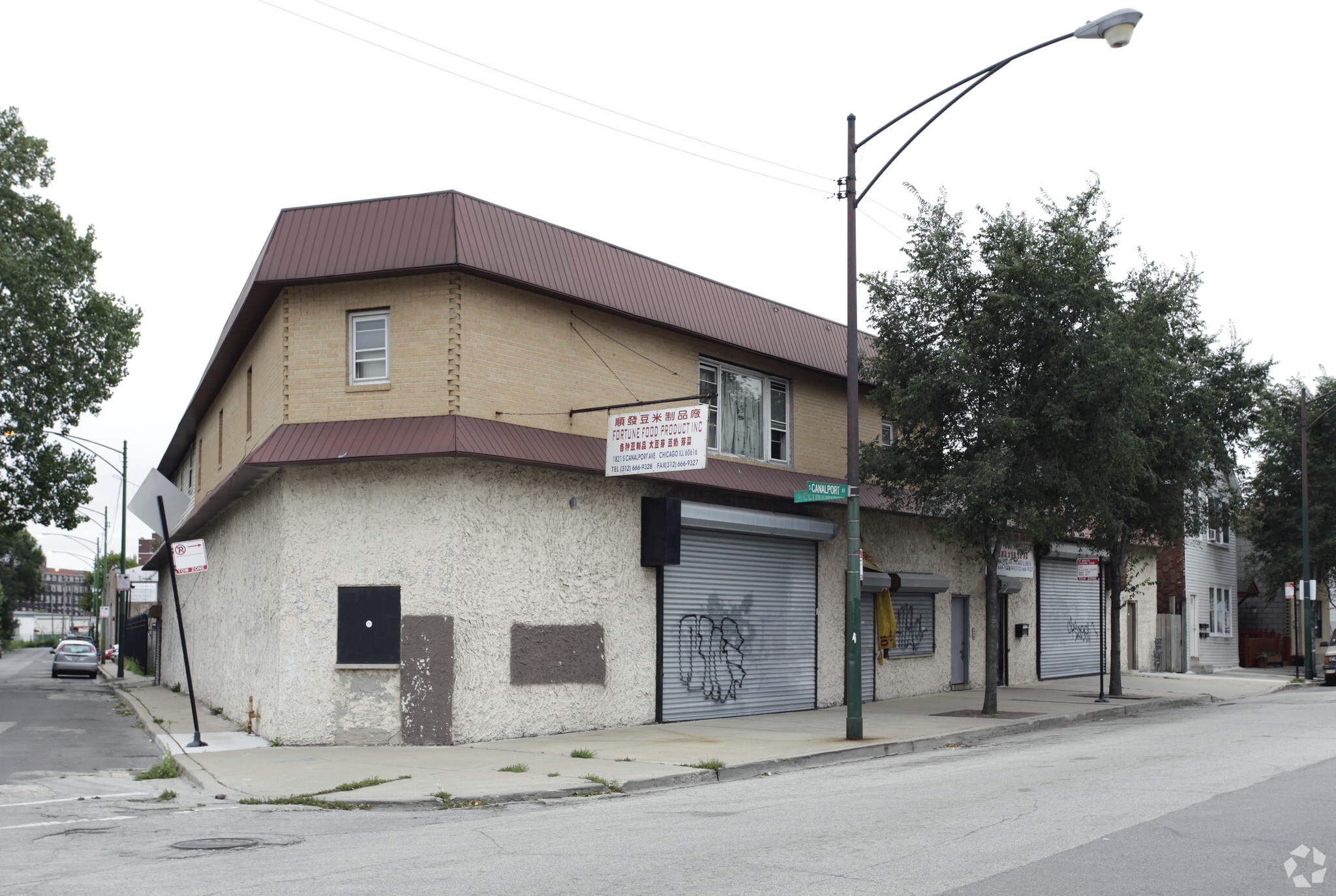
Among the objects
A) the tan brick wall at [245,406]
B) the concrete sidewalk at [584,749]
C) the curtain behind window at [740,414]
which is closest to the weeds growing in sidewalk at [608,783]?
the concrete sidewalk at [584,749]

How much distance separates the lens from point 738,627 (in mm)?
19188

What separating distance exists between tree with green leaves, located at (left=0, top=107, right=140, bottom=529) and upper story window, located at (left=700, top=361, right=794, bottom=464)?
20695 mm

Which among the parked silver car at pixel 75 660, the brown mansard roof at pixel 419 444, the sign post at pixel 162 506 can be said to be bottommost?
the parked silver car at pixel 75 660

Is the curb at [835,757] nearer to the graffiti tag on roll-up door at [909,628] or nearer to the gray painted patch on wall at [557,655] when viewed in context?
the gray painted patch on wall at [557,655]

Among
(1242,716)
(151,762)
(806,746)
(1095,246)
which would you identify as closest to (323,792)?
(151,762)

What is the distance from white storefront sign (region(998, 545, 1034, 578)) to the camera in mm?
25375

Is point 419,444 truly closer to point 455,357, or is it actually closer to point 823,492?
point 455,357

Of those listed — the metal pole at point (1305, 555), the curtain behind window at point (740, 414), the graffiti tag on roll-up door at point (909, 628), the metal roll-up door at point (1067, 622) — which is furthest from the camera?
the metal pole at point (1305, 555)

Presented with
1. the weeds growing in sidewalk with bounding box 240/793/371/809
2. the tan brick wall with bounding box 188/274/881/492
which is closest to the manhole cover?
the weeds growing in sidewalk with bounding box 240/793/371/809

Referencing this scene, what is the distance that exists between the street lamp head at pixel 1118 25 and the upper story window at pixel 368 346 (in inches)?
392

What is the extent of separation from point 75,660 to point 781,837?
40.6m

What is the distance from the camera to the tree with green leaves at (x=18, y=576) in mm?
101312

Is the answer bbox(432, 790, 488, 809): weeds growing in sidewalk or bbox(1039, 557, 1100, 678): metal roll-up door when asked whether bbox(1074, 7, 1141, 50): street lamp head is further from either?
bbox(1039, 557, 1100, 678): metal roll-up door

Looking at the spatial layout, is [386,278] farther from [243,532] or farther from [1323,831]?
[1323,831]
